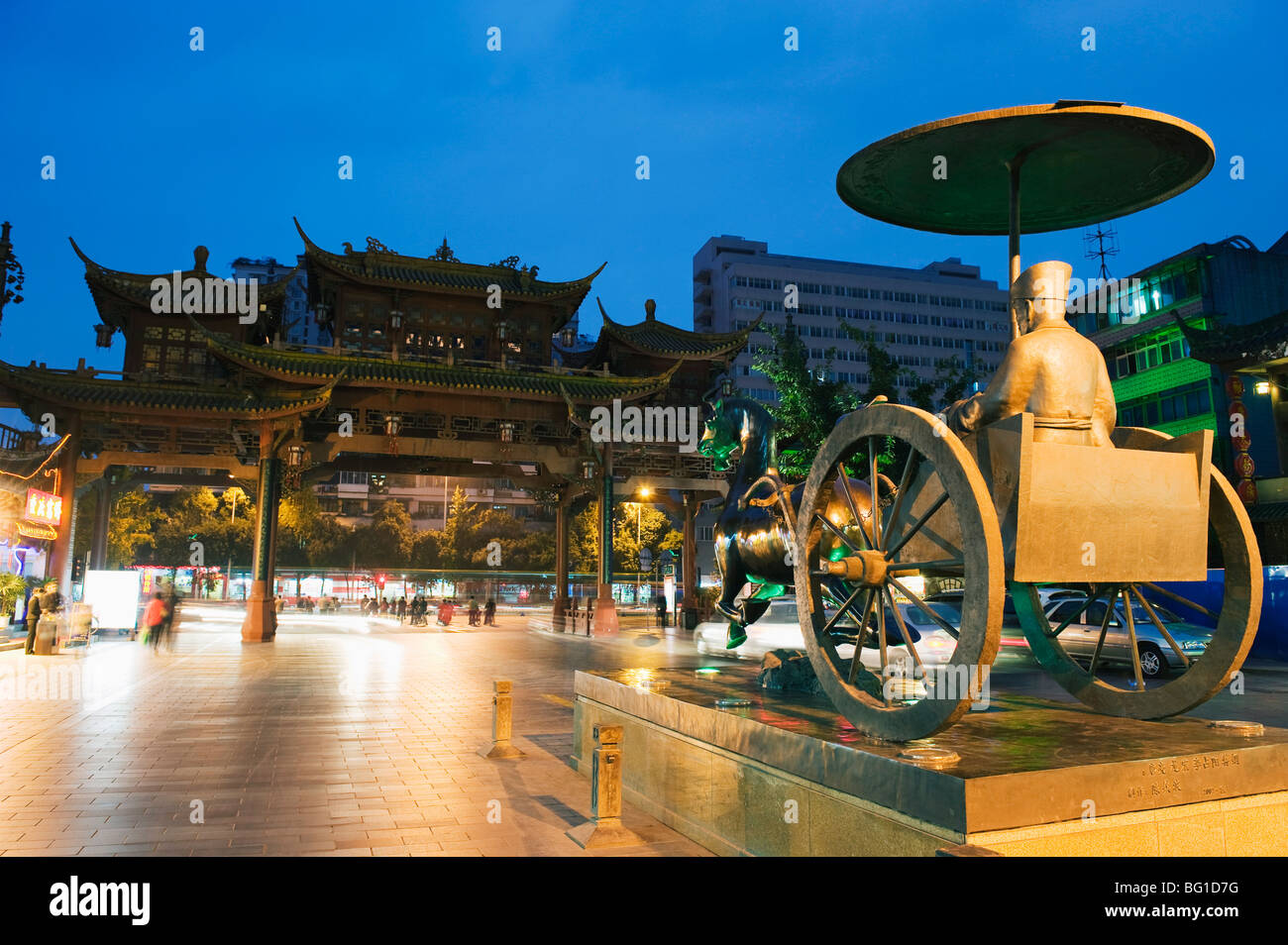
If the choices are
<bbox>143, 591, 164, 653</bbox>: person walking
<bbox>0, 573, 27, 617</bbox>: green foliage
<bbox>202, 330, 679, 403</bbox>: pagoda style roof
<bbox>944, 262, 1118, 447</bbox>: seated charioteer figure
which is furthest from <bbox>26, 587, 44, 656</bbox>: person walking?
<bbox>944, 262, 1118, 447</bbox>: seated charioteer figure

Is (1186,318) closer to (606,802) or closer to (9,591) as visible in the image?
(606,802)

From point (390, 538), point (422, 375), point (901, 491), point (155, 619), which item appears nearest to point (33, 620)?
point (155, 619)

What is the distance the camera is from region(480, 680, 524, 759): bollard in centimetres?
763

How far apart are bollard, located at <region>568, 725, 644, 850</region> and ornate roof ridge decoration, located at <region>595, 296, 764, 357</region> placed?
2386 cm

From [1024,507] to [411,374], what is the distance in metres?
20.6

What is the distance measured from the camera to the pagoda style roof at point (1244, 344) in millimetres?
22188

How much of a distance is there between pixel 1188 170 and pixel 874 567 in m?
3.01

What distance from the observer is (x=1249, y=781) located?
3.82m

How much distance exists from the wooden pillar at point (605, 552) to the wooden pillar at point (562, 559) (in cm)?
350

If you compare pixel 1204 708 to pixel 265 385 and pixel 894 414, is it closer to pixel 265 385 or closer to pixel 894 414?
pixel 894 414

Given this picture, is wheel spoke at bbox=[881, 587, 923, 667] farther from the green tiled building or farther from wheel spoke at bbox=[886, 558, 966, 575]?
the green tiled building

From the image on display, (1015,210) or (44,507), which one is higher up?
(1015,210)

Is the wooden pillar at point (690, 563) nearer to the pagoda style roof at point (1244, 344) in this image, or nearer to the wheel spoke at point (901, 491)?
the pagoda style roof at point (1244, 344)

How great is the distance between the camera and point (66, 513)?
63.6ft
